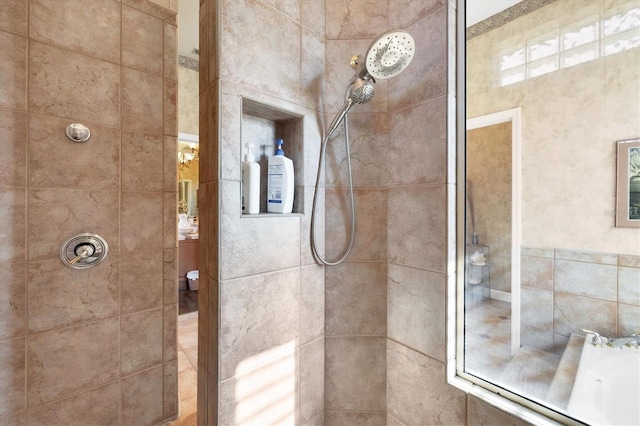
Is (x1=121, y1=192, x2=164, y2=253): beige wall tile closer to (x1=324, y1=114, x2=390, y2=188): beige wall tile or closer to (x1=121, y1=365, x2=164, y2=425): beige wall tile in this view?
(x1=121, y1=365, x2=164, y2=425): beige wall tile

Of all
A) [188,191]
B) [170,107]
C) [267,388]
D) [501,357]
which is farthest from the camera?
[188,191]

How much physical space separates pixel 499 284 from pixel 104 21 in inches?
79.4

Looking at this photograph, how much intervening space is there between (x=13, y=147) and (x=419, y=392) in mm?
1685

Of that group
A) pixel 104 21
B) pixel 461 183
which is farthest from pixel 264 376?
pixel 104 21

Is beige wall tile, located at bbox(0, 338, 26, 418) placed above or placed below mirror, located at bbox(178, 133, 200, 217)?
below

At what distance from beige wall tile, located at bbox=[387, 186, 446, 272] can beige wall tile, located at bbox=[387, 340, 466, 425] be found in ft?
1.11

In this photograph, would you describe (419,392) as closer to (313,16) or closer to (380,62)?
(380,62)

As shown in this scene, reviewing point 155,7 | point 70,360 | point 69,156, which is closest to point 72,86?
point 69,156

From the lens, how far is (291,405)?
3.18 feet

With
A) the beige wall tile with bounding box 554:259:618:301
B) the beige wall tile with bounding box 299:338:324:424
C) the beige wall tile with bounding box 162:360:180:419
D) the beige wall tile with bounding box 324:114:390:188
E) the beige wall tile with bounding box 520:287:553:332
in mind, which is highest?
the beige wall tile with bounding box 324:114:390:188

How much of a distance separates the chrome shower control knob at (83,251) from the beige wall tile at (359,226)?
96cm

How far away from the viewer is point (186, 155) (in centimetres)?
358

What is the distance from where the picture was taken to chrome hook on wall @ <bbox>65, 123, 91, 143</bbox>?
1.05 metres

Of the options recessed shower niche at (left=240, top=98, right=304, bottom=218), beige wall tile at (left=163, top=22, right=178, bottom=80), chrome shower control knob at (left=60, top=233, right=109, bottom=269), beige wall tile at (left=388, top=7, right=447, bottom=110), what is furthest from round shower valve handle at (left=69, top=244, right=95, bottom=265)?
beige wall tile at (left=388, top=7, right=447, bottom=110)
